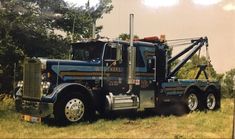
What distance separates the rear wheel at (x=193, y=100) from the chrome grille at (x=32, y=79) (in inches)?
196

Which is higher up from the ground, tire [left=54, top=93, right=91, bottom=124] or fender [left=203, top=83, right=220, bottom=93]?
fender [left=203, top=83, right=220, bottom=93]

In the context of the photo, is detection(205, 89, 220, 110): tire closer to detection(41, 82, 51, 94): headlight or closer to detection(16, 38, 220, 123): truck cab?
detection(16, 38, 220, 123): truck cab

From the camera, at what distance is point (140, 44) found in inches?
492

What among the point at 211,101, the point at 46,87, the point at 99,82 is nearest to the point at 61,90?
the point at 46,87

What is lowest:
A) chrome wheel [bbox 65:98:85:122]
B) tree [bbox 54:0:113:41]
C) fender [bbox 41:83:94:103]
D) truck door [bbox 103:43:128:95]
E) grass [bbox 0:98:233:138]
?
grass [bbox 0:98:233:138]

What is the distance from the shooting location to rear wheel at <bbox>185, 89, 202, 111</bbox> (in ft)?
45.3

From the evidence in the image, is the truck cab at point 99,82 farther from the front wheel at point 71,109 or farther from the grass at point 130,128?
the grass at point 130,128

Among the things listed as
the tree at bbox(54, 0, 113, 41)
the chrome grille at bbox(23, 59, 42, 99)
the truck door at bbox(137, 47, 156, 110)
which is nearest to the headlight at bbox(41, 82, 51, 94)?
the chrome grille at bbox(23, 59, 42, 99)

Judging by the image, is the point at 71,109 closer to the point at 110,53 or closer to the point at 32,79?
the point at 32,79

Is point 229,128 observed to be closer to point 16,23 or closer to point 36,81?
point 36,81

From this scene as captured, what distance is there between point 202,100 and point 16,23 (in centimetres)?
702

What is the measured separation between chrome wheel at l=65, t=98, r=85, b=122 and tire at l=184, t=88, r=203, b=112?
4.07m

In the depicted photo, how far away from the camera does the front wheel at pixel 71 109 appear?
10414mm

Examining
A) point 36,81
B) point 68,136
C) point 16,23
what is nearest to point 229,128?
point 68,136
